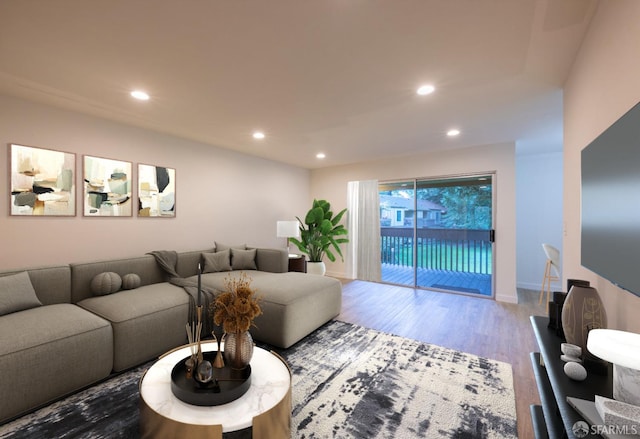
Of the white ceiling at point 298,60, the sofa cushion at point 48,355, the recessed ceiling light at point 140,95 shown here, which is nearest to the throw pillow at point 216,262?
the sofa cushion at point 48,355

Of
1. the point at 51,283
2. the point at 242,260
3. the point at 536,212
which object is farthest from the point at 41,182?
the point at 536,212

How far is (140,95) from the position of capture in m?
2.50

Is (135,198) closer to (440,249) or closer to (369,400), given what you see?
(369,400)

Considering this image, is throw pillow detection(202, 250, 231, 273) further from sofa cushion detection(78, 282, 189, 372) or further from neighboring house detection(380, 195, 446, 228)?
neighboring house detection(380, 195, 446, 228)

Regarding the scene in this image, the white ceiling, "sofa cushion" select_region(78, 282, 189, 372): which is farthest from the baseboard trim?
"sofa cushion" select_region(78, 282, 189, 372)

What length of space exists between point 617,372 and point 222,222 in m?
4.36

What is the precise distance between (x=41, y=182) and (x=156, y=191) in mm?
1069

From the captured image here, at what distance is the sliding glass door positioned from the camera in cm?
439

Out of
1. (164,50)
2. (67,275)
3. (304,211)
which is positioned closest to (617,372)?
(164,50)

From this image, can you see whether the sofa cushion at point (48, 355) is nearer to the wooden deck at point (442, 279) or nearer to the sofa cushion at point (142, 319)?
the sofa cushion at point (142, 319)

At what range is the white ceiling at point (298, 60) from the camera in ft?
4.90

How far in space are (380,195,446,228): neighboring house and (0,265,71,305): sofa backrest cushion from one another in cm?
469

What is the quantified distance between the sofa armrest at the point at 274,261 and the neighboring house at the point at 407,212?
2356 millimetres

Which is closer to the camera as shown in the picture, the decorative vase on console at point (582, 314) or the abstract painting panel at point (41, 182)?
the decorative vase on console at point (582, 314)
